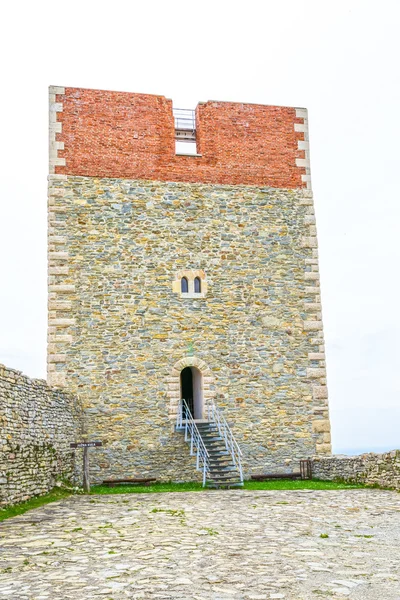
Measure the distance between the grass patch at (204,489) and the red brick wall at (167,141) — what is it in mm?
7917

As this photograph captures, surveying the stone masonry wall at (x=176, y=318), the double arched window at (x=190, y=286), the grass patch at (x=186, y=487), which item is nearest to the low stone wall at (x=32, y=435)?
the grass patch at (x=186, y=487)

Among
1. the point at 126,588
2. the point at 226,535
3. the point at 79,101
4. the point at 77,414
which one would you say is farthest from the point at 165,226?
the point at 126,588

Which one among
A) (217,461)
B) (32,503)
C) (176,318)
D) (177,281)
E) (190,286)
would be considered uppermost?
(177,281)

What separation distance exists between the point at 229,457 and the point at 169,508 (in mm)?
5481

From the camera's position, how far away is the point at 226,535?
25.0ft

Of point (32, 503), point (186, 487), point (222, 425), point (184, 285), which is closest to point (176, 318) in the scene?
point (184, 285)

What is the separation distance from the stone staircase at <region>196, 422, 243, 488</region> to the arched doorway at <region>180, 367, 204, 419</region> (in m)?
0.57

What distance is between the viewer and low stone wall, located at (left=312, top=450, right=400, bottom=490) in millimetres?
12484

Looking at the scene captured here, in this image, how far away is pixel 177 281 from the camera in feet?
53.7

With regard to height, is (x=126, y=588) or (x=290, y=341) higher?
(x=290, y=341)

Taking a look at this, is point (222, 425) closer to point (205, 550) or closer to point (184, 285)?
point (184, 285)

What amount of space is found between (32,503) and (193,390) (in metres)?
6.80

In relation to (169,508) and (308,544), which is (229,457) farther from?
(308,544)

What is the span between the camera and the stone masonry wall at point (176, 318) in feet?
50.7
